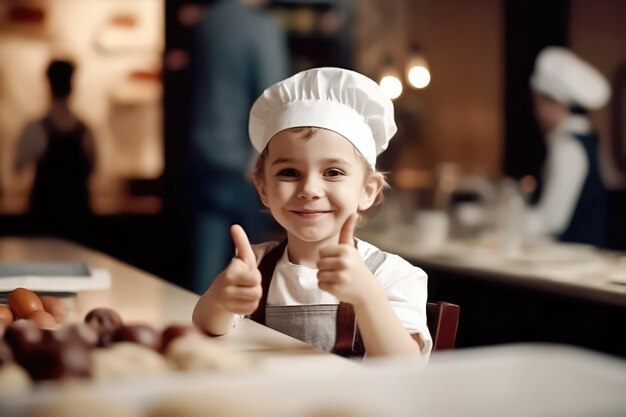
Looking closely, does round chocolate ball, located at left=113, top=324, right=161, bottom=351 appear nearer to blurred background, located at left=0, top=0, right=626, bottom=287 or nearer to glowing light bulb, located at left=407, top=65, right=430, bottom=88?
glowing light bulb, located at left=407, top=65, right=430, bottom=88

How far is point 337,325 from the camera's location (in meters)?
1.35

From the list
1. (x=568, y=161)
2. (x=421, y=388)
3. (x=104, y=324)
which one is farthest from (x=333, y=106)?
(x=568, y=161)

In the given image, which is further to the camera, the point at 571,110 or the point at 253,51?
the point at 571,110

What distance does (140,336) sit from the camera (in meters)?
0.86

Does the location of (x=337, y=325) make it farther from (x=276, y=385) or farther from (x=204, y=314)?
(x=276, y=385)

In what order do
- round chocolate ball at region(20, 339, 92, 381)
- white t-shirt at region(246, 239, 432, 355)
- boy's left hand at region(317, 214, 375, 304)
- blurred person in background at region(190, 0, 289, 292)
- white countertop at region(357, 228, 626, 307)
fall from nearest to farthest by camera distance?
round chocolate ball at region(20, 339, 92, 381) < boy's left hand at region(317, 214, 375, 304) < white t-shirt at region(246, 239, 432, 355) < white countertop at region(357, 228, 626, 307) < blurred person in background at region(190, 0, 289, 292)

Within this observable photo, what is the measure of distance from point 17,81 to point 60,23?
1.55 ft

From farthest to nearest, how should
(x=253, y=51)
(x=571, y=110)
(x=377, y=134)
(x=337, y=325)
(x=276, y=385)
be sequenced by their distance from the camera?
(x=571, y=110)
(x=253, y=51)
(x=377, y=134)
(x=337, y=325)
(x=276, y=385)

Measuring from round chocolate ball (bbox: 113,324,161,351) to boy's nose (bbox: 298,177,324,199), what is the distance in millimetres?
489

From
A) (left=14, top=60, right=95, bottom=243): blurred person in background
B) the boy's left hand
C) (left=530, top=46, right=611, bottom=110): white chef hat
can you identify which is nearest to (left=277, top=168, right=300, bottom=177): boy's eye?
the boy's left hand

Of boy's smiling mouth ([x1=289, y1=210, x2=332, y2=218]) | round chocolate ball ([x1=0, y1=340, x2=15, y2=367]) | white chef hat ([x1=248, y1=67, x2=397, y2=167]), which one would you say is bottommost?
round chocolate ball ([x1=0, y1=340, x2=15, y2=367])

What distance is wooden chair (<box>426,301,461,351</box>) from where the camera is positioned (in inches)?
53.5

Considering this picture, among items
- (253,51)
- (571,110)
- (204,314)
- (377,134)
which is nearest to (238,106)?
(253,51)

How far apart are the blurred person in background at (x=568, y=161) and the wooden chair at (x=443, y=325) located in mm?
2116
